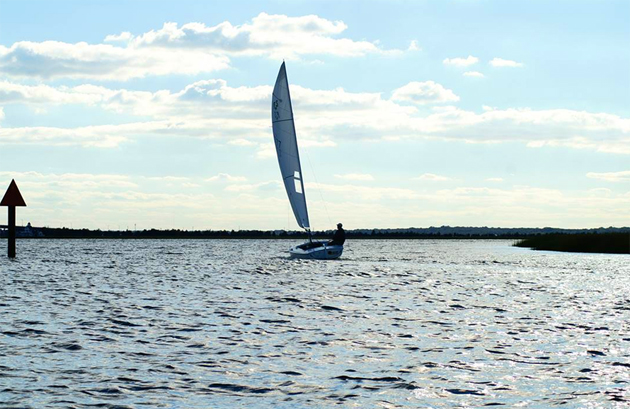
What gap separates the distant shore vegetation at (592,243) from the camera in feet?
241

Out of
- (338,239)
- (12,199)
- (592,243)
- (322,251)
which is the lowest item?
(322,251)

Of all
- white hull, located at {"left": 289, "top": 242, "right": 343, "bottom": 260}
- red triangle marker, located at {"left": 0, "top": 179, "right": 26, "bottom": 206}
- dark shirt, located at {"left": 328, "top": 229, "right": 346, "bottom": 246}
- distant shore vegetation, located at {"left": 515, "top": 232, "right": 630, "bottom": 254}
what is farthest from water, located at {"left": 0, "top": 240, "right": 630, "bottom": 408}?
distant shore vegetation, located at {"left": 515, "top": 232, "right": 630, "bottom": 254}

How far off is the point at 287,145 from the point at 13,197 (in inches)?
807

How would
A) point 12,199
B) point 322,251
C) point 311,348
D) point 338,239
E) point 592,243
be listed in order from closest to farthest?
point 311,348
point 12,199
point 322,251
point 338,239
point 592,243

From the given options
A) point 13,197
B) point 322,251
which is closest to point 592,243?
point 322,251

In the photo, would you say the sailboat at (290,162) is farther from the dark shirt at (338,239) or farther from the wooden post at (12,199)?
the wooden post at (12,199)

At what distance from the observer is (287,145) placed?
2328 inches

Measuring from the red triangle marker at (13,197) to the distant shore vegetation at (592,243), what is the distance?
54338 millimetres

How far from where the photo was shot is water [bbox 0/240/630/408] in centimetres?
1228

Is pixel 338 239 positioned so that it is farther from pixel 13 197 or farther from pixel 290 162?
pixel 13 197

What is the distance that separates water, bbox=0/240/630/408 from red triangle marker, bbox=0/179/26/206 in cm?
2138

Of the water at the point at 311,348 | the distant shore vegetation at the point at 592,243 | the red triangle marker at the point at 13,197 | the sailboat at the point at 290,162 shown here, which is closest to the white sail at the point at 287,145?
the sailboat at the point at 290,162

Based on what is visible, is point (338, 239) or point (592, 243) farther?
point (592, 243)

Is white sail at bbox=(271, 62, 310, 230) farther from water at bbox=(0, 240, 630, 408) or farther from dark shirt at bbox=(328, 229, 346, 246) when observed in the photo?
water at bbox=(0, 240, 630, 408)
